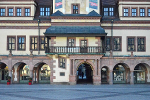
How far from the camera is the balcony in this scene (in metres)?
34.9

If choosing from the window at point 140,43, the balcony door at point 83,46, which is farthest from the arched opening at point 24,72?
the window at point 140,43

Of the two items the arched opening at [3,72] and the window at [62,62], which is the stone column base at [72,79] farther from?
the arched opening at [3,72]

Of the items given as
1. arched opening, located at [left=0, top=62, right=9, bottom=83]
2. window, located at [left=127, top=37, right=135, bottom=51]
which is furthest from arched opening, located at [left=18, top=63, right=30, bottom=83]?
window, located at [left=127, top=37, right=135, bottom=51]

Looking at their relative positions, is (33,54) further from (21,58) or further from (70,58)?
(70,58)

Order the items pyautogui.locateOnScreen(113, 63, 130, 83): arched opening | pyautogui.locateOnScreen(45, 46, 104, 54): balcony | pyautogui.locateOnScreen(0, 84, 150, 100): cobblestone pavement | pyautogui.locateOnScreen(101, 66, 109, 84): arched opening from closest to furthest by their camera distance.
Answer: pyautogui.locateOnScreen(0, 84, 150, 100): cobblestone pavement → pyautogui.locateOnScreen(45, 46, 104, 54): balcony → pyautogui.locateOnScreen(113, 63, 130, 83): arched opening → pyautogui.locateOnScreen(101, 66, 109, 84): arched opening

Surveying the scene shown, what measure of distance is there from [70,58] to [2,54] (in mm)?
10985

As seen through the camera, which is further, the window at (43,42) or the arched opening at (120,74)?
the arched opening at (120,74)

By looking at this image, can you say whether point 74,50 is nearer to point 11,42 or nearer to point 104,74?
point 104,74

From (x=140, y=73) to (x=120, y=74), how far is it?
335 centimetres

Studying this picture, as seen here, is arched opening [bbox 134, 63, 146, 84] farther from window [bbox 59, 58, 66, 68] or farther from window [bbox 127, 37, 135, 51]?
window [bbox 59, 58, 66, 68]

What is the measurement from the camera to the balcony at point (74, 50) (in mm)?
34938

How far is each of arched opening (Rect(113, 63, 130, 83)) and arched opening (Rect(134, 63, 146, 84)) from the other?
1.67 metres

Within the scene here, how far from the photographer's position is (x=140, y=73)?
1560 inches

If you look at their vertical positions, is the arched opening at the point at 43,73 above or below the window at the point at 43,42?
below
